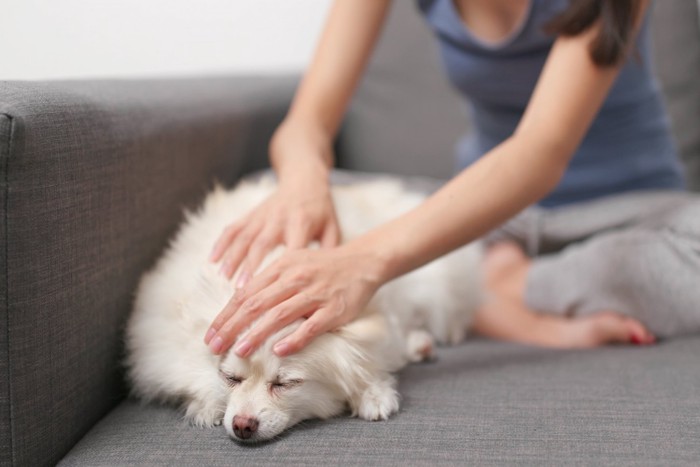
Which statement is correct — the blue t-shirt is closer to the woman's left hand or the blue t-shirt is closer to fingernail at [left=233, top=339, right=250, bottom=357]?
the woman's left hand

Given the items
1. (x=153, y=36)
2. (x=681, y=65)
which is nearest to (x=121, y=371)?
(x=153, y=36)

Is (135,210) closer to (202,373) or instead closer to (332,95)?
(202,373)

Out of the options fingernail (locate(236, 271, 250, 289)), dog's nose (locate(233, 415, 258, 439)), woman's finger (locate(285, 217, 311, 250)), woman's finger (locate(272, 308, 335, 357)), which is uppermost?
woman's finger (locate(285, 217, 311, 250))

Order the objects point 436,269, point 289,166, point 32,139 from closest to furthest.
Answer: point 32,139, point 289,166, point 436,269

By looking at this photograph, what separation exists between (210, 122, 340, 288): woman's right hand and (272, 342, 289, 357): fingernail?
0.12 metres

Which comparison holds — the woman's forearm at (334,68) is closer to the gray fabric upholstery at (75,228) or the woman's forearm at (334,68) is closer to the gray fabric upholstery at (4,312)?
the gray fabric upholstery at (75,228)

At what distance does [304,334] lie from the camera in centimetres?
92

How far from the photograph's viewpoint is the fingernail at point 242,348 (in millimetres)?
909

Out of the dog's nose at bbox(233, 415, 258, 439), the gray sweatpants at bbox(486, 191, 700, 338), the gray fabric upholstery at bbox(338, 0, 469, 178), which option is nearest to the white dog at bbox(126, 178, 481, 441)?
the dog's nose at bbox(233, 415, 258, 439)

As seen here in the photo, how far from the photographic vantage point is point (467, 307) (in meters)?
1.41

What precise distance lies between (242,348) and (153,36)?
3.36 ft

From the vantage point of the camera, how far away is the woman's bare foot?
1.30m

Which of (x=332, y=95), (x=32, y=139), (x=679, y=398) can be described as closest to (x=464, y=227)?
(x=679, y=398)

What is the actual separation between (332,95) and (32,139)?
65cm
